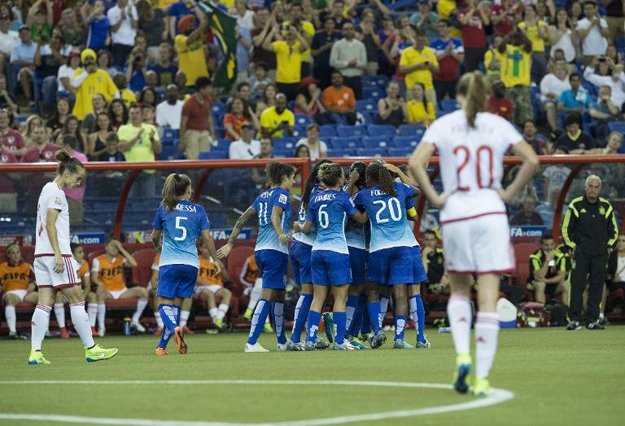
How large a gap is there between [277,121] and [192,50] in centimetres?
279

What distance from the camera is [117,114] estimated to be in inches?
944

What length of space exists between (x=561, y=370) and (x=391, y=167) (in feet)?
15.0

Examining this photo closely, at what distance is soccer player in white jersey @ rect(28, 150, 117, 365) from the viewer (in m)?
14.1

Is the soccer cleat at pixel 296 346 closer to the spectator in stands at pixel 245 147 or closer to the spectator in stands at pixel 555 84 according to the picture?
the spectator in stands at pixel 245 147

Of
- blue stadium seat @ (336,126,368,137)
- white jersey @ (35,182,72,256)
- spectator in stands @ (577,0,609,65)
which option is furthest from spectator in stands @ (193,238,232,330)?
spectator in stands @ (577,0,609,65)

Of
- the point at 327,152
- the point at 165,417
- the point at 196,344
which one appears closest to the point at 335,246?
the point at 196,344

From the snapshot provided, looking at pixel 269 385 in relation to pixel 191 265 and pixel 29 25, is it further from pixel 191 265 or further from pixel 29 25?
pixel 29 25

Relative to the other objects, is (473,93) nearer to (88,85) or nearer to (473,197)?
(473,197)

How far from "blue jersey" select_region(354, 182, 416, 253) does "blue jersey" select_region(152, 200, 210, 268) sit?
5.76 ft

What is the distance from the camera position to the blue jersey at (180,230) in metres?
15.3

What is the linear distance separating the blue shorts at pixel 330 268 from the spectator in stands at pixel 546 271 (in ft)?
22.7

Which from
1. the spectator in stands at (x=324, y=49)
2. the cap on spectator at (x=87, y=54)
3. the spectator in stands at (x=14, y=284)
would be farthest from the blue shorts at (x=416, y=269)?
the spectator in stands at (x=324, y=49)

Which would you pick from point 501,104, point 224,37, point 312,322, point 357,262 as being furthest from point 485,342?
point 224,37

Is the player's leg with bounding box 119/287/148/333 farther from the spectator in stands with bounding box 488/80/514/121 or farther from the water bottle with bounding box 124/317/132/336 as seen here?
the spectator in stands with bounding box 488/80/514/121
